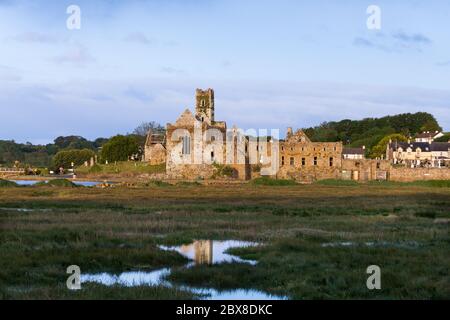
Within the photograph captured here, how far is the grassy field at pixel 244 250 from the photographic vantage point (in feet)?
57.8

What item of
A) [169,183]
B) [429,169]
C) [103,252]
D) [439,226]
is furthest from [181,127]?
[103,252]

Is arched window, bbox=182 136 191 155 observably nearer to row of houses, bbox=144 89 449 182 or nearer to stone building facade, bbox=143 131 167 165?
row of houses, bbox=144 89 449 182

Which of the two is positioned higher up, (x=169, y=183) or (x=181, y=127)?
(x=181, y=127)

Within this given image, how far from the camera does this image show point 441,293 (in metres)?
16.8

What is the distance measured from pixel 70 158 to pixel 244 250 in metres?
115

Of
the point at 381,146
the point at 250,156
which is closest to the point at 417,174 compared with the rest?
the point at 250,156

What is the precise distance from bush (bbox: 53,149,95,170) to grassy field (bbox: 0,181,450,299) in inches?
3616

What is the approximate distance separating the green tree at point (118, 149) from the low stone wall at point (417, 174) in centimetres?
4865

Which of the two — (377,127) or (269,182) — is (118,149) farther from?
(377,127)

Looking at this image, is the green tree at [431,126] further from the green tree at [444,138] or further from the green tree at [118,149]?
the green tree at [118,149]

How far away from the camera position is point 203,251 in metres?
24.8

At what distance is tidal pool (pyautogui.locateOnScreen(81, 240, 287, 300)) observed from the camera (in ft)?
57.3
